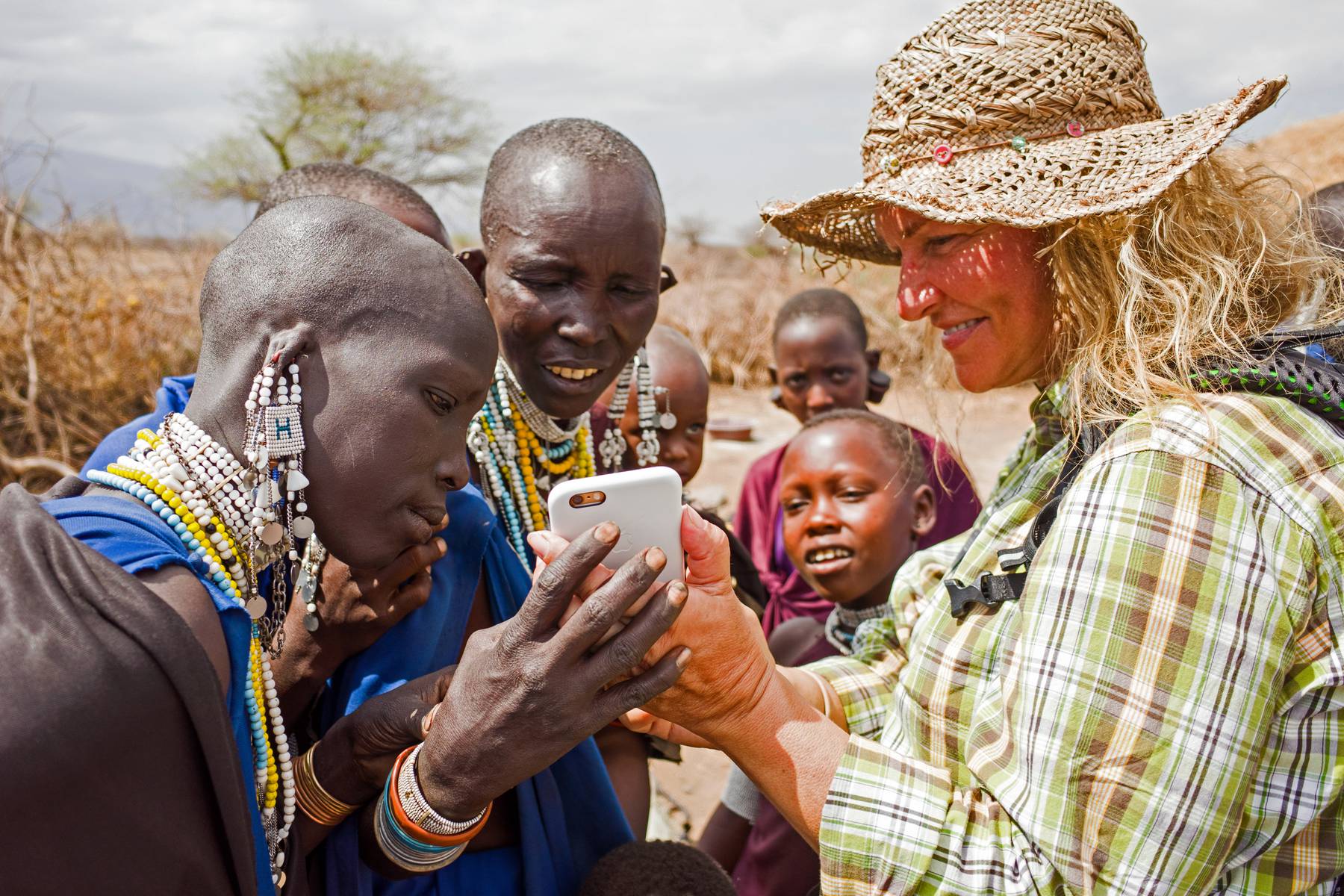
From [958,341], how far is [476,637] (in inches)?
47.0

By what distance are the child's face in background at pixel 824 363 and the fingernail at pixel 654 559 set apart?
3341 mm

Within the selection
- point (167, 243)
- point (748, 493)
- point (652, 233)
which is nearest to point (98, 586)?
point (652, 233)

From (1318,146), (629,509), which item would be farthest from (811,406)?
(1318,146)

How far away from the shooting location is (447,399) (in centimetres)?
155

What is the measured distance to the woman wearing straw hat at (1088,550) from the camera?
1421mm

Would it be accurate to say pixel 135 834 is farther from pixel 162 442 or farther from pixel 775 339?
pixel 775 339

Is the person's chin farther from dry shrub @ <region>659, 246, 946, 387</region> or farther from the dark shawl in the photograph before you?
dry shrub @ <region>659, 246, 946, 387</region>

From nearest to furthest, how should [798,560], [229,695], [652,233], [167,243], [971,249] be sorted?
1. [229,695]
2. [971,249]
3. [652,233]
4. [798,560]
5. [167,243]

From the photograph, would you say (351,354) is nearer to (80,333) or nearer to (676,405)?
(676,405)

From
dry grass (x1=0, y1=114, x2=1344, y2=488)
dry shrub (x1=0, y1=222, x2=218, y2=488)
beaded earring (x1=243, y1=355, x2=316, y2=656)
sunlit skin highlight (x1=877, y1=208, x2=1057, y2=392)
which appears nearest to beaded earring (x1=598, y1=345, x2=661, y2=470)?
sunlit skin highlight (x1=877, y1=208, x2=1057, y2=392)

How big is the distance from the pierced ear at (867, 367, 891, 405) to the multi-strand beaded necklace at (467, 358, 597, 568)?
2.73 metres

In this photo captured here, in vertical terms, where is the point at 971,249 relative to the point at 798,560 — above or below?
above

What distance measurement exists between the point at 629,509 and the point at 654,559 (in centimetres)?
17

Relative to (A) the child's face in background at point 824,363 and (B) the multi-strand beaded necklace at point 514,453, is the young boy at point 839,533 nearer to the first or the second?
(B) the multi-strand beaded necklace at point 514,453
